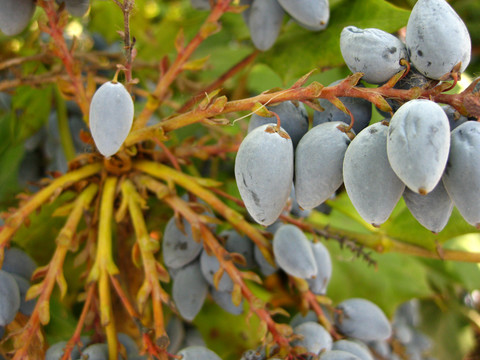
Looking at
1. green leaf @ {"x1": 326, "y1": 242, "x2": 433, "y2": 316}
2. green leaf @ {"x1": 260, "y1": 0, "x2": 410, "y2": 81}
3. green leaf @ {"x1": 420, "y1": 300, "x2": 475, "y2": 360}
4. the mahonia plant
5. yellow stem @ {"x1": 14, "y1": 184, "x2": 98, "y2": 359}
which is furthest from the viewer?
green leaf @ {"x1": 420, "y1": 300, "x2": 475, "y2": 360}

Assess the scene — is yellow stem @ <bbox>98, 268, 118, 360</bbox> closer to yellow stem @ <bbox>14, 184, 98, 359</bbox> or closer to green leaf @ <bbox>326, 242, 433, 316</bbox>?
yellow stem @ <bbox>14, 184, 98, 359</bbox>

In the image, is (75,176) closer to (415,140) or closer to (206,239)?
(206,239)

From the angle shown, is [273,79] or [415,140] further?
[273,79]

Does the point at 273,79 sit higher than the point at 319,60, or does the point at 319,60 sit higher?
the point at 319,60

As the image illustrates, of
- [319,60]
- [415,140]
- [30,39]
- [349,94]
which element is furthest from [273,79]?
[415,140]

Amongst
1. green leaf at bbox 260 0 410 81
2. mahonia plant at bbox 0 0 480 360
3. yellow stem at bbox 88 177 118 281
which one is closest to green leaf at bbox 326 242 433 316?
mahonia plant at bbox 0 0 480 360

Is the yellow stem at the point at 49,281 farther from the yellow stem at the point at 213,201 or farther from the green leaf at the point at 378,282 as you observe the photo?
the green leaf at the point at 378,282

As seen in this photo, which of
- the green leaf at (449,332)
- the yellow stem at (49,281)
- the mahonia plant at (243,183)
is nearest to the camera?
the mahonia plant at (243,183)

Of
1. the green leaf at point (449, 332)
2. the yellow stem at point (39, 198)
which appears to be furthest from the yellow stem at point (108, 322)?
the green leaf at point (449, 332)
